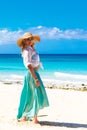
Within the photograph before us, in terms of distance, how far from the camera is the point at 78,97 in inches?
550

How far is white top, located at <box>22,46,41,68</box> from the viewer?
29.5ft

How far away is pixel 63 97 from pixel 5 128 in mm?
5124

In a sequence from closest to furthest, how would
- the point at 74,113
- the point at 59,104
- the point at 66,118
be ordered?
the point at 66,118 → the point at 74,113 → the point at 59,104

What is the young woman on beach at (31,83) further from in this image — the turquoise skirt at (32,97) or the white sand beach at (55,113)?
the white sand beach at (55,113)

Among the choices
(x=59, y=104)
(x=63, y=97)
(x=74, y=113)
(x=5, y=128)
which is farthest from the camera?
(x=63, y=97)

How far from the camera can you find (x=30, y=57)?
9.02m

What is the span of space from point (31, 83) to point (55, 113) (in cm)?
187

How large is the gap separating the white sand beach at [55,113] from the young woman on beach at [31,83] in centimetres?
29

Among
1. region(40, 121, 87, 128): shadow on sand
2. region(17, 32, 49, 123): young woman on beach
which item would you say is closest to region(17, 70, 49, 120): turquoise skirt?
region(17, 32, 49, 123): young woman on beach

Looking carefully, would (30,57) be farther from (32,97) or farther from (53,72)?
(53,72)

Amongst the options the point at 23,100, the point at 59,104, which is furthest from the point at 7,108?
the point at 23,100

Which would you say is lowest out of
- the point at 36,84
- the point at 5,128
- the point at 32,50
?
the point at 5,128

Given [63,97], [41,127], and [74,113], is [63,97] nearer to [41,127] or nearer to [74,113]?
[74,113]

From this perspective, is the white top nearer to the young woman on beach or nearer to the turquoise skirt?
the young woman on beach
